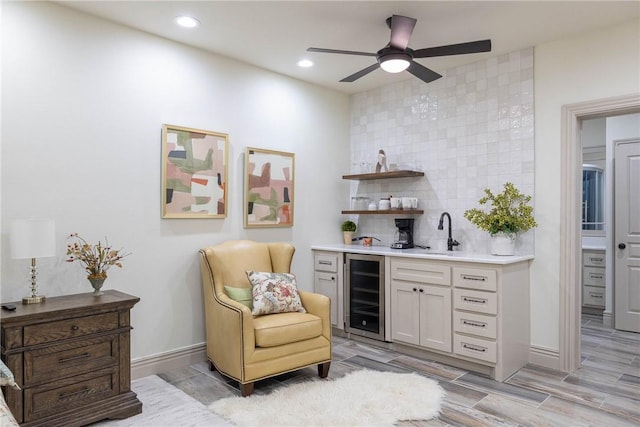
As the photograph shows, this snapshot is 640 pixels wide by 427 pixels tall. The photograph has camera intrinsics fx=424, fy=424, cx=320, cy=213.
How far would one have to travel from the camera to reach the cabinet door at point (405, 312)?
12.3ft

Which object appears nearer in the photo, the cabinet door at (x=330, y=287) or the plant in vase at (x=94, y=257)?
the plant in vase at (x=94, y=257)

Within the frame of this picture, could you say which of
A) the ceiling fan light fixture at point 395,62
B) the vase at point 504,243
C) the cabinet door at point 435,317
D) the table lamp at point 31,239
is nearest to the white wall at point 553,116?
the vase at point 504,243

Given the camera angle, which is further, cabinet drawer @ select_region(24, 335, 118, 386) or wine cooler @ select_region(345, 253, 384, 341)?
wine cooler @ select_region(345, 253, 384, 341)

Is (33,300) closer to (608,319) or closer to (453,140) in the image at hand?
(453,140)

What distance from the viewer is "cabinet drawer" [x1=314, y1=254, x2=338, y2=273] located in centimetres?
439

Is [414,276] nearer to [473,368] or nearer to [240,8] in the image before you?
[473,368]

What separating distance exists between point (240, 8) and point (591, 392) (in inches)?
146

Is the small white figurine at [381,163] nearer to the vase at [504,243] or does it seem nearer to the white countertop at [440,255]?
the white countertop at [440,255]

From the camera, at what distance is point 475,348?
3365 mm

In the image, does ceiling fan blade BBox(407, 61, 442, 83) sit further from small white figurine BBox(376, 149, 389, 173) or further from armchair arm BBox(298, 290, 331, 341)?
armchair arm BBox(298, 290, 331, 341)

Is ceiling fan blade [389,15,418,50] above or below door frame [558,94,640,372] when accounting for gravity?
above

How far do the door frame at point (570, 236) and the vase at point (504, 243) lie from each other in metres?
0.39

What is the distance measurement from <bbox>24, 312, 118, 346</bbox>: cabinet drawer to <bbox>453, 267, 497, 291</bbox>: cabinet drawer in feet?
8.35

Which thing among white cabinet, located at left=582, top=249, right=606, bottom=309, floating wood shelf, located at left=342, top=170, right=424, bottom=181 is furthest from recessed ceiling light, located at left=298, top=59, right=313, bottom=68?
white cabinet, located at left=582, top=249, right=606, bottom=309
